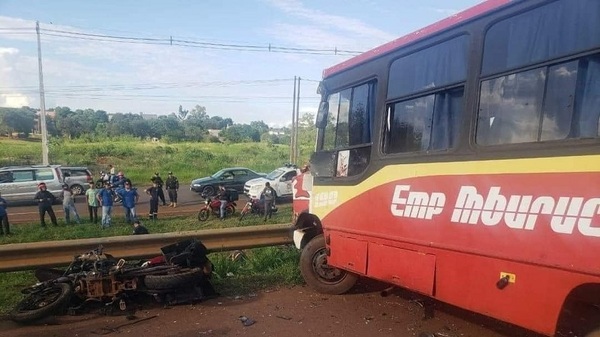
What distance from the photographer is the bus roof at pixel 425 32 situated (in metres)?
3.91

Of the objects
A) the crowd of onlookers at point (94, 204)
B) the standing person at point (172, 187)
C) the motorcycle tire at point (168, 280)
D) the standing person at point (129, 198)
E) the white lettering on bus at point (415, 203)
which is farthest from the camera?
the standing person at point (172, 187)

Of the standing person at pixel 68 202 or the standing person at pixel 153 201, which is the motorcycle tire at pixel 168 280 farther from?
the standing person at pixel 68 202

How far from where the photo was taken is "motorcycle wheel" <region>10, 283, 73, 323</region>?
15.4ft

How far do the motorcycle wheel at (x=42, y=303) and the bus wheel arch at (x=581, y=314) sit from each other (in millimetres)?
4601

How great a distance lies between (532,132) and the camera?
3.48m

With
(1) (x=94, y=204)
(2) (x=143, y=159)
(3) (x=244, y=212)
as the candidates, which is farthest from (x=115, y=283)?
(2) (x=143, y=159)

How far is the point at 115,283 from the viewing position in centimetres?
511

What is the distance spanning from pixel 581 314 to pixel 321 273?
3216mm

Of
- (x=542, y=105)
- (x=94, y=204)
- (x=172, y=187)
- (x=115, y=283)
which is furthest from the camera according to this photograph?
(x=172, y=187)

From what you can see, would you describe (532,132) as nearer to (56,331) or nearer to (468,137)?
(468,137)

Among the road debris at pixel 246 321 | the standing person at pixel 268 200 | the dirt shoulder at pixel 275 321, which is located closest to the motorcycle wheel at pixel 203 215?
the standing person at pixel 268 200

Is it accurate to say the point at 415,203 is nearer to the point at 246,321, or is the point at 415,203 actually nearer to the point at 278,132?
the point at 246,321

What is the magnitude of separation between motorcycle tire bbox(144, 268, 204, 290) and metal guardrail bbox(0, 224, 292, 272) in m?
1.18

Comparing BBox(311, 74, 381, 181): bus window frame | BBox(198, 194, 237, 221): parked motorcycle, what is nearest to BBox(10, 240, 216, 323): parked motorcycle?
BBox(311, 74, 381, 181): bus window frame
